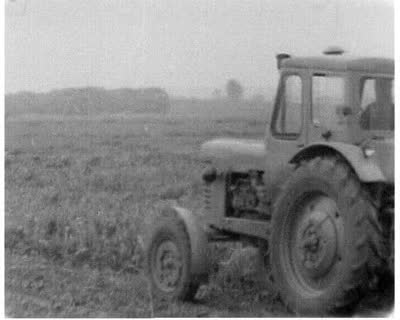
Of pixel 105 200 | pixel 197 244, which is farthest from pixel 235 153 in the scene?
pixel 105 200

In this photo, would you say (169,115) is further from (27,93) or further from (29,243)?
(29,243)

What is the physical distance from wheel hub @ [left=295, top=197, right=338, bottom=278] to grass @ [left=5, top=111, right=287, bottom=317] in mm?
1032

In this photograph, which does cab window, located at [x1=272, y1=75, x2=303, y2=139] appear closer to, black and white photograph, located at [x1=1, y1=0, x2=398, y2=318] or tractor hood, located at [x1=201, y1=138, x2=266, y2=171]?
black and white photograph, located at [x1=1, y1=0, x2=398, y2=318]

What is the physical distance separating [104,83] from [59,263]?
5.22 feet

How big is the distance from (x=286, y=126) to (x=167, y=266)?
137 centimetres

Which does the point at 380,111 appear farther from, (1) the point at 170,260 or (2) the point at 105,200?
(2) the point at 105,200

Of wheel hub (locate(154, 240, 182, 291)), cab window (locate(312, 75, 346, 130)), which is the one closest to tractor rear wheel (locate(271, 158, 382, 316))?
cab window (locate(312, 75, 346, 130))

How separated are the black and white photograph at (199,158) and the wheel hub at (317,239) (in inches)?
0.4

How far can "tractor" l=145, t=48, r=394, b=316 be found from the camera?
20.5 feet

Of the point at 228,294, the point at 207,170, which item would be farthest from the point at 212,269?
the point at 207,170

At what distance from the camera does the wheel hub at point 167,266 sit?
25.2 ft

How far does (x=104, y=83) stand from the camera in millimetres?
7641

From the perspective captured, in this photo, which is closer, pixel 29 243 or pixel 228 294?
pixel 228 294

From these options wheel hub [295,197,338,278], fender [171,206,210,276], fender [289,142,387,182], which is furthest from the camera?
fender [171,206,210,276]
